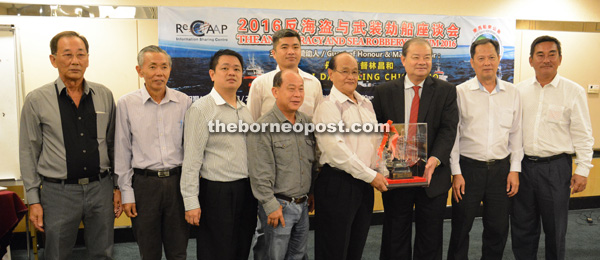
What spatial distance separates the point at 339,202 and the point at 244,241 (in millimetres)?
610

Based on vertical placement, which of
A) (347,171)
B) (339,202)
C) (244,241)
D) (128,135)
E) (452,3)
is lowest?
(244,241)

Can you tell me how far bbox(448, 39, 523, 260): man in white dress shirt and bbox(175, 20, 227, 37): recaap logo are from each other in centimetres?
231

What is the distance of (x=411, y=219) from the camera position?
2689 mm

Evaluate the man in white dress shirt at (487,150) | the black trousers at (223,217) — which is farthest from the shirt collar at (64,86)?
the man in white dress shirt at (487,150)

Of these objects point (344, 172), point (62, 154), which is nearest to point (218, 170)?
point (344, 172)

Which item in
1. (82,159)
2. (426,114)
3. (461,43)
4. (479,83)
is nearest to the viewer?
(82,159)

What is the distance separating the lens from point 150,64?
2.32m

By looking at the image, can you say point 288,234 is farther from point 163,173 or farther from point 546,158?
point 546,158

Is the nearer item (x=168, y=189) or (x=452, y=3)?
(x=168, y=189)

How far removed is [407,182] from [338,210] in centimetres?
46

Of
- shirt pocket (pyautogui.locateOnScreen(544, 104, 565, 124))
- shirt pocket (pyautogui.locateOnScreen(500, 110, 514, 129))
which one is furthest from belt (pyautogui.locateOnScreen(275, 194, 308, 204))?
shirt pocket (pyautogui.locateOnScreen(544, 104, 565, 124))

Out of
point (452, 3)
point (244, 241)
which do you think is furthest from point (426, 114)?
point (452, 3)

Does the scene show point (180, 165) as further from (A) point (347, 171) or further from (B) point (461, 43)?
(B) point (461, 43)

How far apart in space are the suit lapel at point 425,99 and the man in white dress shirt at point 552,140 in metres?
0.85
